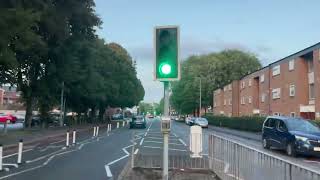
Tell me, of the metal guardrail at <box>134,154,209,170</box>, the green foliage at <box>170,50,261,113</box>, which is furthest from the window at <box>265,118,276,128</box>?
the green foliage at <box>170,50,261,113</box>

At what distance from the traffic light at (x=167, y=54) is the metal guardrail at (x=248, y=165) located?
2.04 meters

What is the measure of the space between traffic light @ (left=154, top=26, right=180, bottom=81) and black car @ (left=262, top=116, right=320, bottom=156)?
14645 millimetres

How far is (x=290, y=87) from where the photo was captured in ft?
188

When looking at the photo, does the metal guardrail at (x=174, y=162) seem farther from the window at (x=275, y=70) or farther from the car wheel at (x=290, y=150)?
the window at (x=275, y=70)

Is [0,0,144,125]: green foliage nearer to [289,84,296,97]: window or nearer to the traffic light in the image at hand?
the traffic light

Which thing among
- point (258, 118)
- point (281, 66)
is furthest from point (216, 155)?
point (281, 66)

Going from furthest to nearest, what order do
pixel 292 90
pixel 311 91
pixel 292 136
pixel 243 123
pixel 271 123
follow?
pixel 243 123
pixel 292 90
pixel 311 91
pixel 271 123
pixel 292 136

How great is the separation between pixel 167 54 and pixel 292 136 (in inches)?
598

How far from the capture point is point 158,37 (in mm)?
10266

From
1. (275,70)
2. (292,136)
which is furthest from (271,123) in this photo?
(275,70)

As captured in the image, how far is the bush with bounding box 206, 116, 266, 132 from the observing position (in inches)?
2136

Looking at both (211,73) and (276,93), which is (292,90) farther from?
(211,73)

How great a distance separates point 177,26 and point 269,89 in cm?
5740

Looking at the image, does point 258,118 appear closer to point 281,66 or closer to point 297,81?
point 297,81
